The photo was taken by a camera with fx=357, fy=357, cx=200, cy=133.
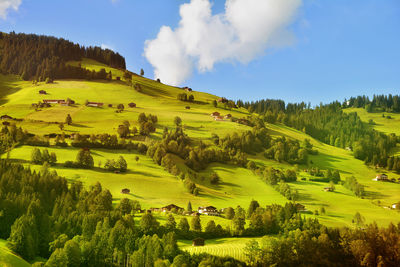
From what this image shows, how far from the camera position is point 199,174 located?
122 m

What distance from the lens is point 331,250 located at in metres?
67.1

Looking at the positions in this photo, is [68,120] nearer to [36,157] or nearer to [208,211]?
[36,157]

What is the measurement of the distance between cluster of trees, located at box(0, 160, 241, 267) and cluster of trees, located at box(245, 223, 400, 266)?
8.37 metres

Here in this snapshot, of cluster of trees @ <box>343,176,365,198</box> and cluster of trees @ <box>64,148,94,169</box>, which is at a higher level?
cluster of trees @ <box>343,176,365,198</box>

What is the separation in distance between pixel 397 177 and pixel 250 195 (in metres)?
84.9

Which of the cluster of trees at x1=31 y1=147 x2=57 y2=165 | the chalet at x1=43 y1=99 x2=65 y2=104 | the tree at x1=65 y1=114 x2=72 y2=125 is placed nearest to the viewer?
the cluster of trees at x1=31 y1=147 x2=57 y2=165

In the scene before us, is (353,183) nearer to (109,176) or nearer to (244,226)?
(244,226)

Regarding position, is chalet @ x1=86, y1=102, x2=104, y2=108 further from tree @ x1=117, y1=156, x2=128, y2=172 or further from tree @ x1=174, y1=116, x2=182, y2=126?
tree @ x1=117, y1=156, x2=128, y2=172

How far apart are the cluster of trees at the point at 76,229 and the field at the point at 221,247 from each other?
374 cm

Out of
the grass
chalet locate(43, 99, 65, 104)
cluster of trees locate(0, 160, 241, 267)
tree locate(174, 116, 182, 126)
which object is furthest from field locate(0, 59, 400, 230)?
the grass

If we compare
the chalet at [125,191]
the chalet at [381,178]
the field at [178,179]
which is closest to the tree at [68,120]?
the field at [178,179]

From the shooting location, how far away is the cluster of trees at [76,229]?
5575 cm

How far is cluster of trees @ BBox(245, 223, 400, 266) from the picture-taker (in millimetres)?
63406

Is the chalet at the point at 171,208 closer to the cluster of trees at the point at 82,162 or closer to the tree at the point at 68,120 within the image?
the cluster of trees at the point at 82,162
